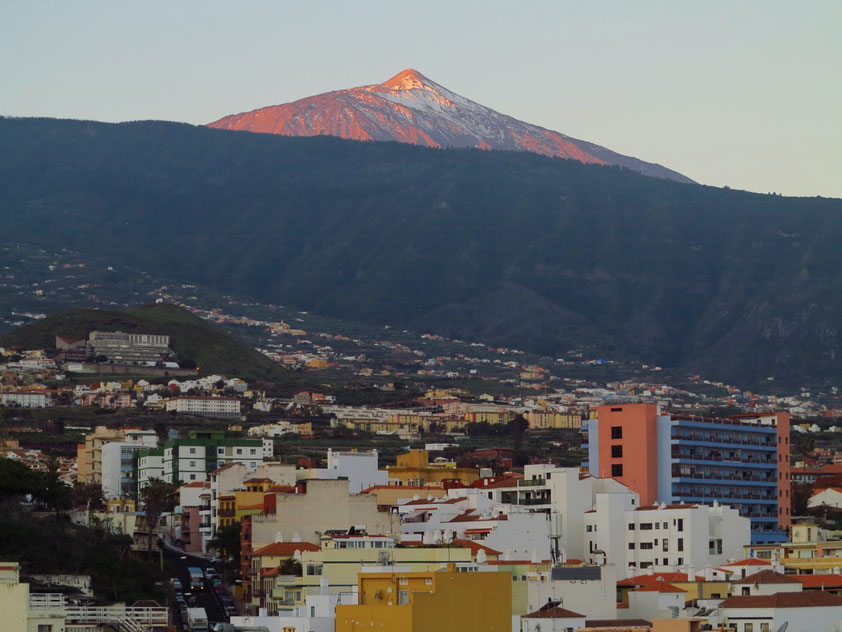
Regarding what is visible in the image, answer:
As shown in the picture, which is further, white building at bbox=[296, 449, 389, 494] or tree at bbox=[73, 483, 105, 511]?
white building at bbox=[296, 449, 389, 494]

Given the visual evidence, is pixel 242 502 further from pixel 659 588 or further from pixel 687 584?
pixel 659 588

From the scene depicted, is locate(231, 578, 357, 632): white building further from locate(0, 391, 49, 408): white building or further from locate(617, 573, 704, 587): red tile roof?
locate(0, 391, 49, 408): white building

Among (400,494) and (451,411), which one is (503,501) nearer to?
(400,494)

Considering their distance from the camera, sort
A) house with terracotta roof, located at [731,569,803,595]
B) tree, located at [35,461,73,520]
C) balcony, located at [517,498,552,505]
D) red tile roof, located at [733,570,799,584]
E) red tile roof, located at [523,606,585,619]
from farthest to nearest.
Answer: balcony, located at [517,498,552,505], tree, located at [35,461,73,520], red tile roof, located at [733,570,799,584], house with terracotta roof, located at [731,569,803,595], red tile roof, located at [523,606,585,619]

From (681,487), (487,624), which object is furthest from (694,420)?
(487,624)

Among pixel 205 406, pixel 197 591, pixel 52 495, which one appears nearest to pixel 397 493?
pixel 197 591

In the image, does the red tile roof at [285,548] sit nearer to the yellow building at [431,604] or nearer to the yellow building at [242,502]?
the yellow building at [242,502]

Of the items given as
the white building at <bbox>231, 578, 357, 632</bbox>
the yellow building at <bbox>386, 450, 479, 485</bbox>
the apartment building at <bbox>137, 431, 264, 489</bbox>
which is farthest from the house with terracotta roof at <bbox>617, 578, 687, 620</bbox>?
the apartment building at <bbox>137, 431, 264, 489</bbox>
